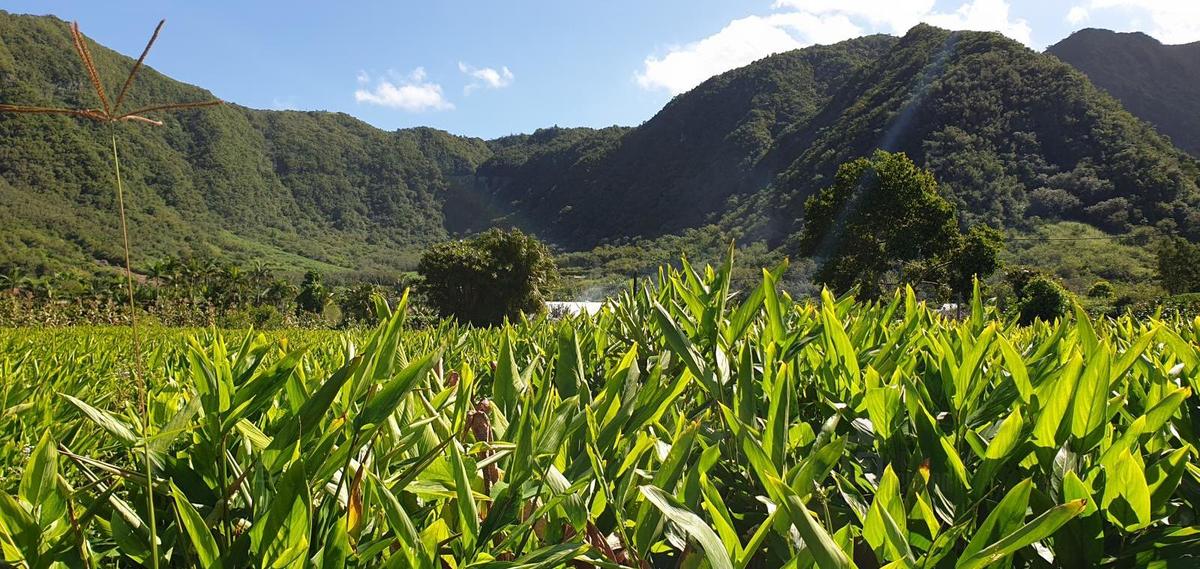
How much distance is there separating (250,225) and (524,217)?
46.7 metres

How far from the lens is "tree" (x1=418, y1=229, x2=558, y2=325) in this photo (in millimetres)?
33606

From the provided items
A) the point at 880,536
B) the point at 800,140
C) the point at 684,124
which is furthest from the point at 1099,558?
the point at 684,124

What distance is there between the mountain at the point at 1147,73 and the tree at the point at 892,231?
89.8m

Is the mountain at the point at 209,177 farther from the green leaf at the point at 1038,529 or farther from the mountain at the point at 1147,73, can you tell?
the mountain at the point at 1147,73

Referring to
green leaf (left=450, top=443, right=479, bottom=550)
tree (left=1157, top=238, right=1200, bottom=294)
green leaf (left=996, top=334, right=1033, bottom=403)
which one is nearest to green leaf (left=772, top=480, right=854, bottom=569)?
green leaf (left=450, top=443, right=479, bottom=550)

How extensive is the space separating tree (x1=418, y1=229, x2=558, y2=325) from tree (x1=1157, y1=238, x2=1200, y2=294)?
3248cm

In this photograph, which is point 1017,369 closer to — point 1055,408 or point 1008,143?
point 1055,408

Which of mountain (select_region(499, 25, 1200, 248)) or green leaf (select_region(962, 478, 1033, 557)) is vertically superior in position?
mountain (select_region(499, 25, 1200, 248))

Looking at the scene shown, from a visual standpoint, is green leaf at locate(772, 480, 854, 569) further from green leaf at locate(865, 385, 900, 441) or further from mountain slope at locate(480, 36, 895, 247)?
mountain slope at locate(480, 36, 895, 247)

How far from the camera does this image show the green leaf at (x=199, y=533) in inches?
18.2

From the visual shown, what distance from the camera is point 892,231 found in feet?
89.2

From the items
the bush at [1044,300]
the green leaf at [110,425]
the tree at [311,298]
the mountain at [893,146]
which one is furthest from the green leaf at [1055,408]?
the mountain at [893,146]

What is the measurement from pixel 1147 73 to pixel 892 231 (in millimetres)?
107176

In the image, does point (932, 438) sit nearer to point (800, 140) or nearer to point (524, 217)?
point (800, 140)
